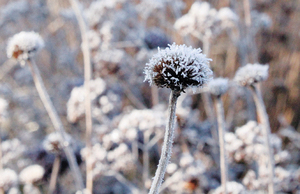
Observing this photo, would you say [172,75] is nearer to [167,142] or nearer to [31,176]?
[167,142]

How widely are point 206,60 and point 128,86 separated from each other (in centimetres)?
219

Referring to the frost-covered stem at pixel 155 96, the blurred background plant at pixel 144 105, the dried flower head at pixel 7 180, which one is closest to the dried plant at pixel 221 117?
the blurred background plant at pixel 144 105

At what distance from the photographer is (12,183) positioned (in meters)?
1.93

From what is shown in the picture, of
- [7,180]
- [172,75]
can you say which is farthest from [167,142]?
[7,180]

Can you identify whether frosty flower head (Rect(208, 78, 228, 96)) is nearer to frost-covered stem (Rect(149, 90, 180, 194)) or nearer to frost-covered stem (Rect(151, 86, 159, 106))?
frost-covered stem (Rect(149, 90, 180, 194))

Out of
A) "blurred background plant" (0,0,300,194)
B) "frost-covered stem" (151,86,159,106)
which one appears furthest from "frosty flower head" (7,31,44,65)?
"frost-covered stem" (151,86,159,106)

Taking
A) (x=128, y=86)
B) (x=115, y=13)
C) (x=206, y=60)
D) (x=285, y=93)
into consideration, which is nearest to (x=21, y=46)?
(x=206, y=60)

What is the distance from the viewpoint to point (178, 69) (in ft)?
2.82

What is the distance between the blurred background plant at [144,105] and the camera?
197 centimetres

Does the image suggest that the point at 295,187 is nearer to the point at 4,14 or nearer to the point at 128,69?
the point at 128,69

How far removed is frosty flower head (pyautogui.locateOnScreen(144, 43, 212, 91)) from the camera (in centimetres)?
86

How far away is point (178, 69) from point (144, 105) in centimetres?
244

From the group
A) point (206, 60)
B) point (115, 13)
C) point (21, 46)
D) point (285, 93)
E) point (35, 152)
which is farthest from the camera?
point (285, 93)

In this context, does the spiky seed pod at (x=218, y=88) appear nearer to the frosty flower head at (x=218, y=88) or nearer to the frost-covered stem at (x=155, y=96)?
the frosty flower head at (x=218, y=88)
